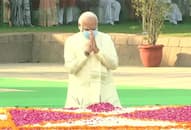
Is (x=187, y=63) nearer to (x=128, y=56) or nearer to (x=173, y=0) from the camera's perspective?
(x=128, y=56)

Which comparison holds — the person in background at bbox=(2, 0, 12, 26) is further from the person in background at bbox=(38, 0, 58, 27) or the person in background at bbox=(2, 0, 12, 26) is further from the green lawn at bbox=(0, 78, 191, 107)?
the green lawn at bbox=(0, 78, 191, 107)

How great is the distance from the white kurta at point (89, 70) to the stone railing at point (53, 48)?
10.8m

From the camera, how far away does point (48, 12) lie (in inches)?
1012

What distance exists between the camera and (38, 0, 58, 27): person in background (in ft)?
82.9

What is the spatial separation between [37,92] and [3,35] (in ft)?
23.2

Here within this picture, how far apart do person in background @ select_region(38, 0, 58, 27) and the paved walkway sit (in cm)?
585

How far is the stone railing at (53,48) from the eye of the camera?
18781 millimetres

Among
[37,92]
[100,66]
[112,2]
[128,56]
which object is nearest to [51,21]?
[112,2]

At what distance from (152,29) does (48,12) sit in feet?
25.7

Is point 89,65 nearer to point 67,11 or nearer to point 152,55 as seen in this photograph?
point 152,55

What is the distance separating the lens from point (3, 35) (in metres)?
20.2

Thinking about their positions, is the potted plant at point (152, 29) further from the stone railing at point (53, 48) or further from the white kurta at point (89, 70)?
the white kurta at point (89, 70)

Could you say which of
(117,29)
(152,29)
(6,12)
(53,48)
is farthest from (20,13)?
(152,29)

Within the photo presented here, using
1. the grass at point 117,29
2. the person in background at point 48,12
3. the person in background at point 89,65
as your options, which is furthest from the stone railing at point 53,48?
the person in background at point 89,65
